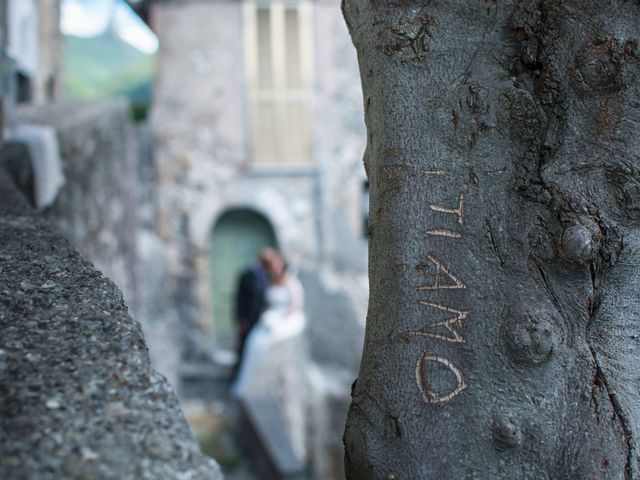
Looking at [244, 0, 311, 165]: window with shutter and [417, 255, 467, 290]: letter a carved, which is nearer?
[417, 255, 467, 290]: letter a carved

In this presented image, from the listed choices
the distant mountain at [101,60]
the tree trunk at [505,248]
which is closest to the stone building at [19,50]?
the tree trunk at [505,248]

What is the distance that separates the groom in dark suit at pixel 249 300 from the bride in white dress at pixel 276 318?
0.13 meters

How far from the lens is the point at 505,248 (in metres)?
1.59

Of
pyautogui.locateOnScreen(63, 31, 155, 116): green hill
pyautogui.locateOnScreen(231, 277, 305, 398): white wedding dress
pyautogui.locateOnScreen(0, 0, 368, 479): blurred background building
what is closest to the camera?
pyautogui.locateOnScreen(231, 277, 305, 398): white wedding dress

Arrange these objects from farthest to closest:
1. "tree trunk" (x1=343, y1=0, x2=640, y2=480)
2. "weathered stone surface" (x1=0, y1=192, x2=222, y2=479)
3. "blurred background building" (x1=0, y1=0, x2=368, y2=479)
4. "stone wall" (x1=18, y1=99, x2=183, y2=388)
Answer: "blurred background building" (x1=0, y1=0, x2=368, y2=479) < "stone wall" (x1=18, y1=99, x2=183, y2=388) < "tree trunk" (x1=343, y1=0, x2=640, y2=480) < "weathered stone surface" (x1=0, y1=192, x2=222, y2=479)

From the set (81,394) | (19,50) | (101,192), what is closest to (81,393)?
(81,394)

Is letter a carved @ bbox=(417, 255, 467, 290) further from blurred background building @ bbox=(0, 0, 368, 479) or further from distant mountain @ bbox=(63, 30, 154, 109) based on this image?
distant mountain @ bbox=(63, 30, 154, 109)

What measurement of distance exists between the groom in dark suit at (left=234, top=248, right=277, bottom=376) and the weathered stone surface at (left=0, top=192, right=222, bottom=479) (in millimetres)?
6985

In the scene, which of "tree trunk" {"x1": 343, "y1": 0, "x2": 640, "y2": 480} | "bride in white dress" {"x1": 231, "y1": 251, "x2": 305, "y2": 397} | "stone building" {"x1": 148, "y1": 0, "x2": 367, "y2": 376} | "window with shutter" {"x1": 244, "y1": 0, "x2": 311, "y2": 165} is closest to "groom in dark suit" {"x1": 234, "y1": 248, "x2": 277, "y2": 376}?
"bride in white dress" {"x1": 231, "y1": 251, "x2": 305, "y2": 397}

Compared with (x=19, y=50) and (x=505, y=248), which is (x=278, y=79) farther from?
(x=505, y=248)

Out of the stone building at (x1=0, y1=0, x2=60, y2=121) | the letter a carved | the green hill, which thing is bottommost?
the letter a carved

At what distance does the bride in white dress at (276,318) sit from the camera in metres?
7.98

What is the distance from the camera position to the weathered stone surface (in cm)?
110

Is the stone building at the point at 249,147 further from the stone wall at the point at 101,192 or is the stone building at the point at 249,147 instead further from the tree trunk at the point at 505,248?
the tree trunk at the point at 505,248
